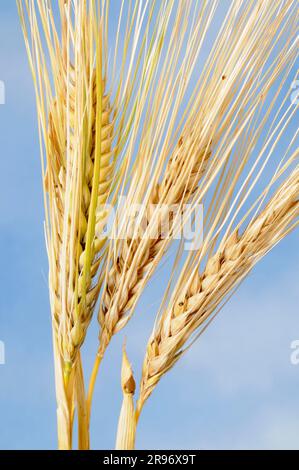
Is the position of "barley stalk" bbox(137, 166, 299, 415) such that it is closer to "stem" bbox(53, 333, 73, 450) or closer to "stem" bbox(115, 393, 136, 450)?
"stem" bbox(115, 393, 136, 450)

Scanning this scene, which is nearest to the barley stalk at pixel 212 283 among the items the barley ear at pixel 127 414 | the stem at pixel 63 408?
the barley ear at pixel 127 414

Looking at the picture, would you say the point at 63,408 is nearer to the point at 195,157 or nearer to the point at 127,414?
the point at 127,414

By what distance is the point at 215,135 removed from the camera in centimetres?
109

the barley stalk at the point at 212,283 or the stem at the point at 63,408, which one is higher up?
the barley stalk at the point at 212,283

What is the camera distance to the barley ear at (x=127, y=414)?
110cm

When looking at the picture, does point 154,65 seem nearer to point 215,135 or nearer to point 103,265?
point 215,135

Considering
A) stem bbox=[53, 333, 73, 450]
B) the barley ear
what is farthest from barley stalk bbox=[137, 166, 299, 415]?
stem bbox=[53, 333, 73, 450]

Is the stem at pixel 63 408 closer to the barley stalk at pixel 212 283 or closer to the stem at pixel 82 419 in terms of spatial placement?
the stem at pixel 82 419

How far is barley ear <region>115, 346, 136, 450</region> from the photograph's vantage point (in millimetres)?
1104

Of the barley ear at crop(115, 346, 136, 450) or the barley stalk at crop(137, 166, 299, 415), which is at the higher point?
the barley stalk at crop(137, 166, 299, 415)

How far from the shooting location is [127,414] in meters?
1.11

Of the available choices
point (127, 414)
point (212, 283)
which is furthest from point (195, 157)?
point (127, 414)

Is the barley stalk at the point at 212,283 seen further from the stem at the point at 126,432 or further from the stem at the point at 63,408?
the stem at the point at 63,408
